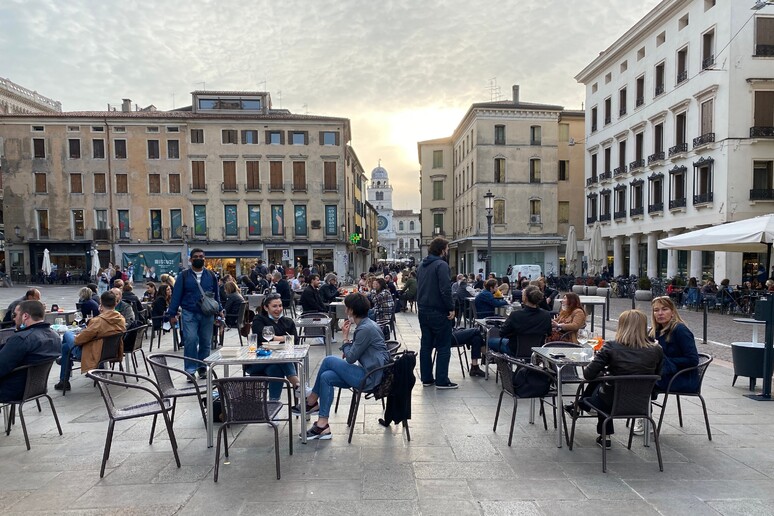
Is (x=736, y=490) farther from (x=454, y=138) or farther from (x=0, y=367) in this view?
(x=454, y=138)

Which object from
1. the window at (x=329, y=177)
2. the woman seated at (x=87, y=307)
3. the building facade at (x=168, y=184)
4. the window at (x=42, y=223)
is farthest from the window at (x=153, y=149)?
the woman seated at (x=87, y=307)

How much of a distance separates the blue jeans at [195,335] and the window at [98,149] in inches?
1312

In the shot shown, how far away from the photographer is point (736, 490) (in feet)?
11.5

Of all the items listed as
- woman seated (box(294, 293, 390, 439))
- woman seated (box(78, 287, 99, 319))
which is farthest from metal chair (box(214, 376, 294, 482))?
woman seated (box(78, 287, 99, 319))

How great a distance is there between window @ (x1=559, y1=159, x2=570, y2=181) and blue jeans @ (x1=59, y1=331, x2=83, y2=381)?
35449mm

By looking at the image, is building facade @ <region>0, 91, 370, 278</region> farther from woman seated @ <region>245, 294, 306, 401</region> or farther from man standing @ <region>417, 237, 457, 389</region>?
woman seated @ <region>245, 294, 306, 401</region>

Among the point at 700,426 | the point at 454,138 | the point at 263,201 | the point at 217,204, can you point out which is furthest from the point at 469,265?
the point at 700,426

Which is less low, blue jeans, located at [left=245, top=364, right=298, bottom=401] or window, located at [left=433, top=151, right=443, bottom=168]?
window, located at [left=433, top=151, right=443, bottom=168]

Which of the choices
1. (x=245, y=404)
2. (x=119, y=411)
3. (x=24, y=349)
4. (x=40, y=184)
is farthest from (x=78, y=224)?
(x=245, y=404)

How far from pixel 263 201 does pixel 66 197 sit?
1414 centimetres

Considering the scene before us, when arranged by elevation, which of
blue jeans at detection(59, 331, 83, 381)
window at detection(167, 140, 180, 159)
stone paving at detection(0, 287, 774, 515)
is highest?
window at detection(167, 140, 180, 159)

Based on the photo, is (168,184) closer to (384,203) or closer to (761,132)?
(761,132)

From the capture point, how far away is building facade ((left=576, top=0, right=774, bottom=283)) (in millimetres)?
20047

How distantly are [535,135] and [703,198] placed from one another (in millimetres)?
15030
